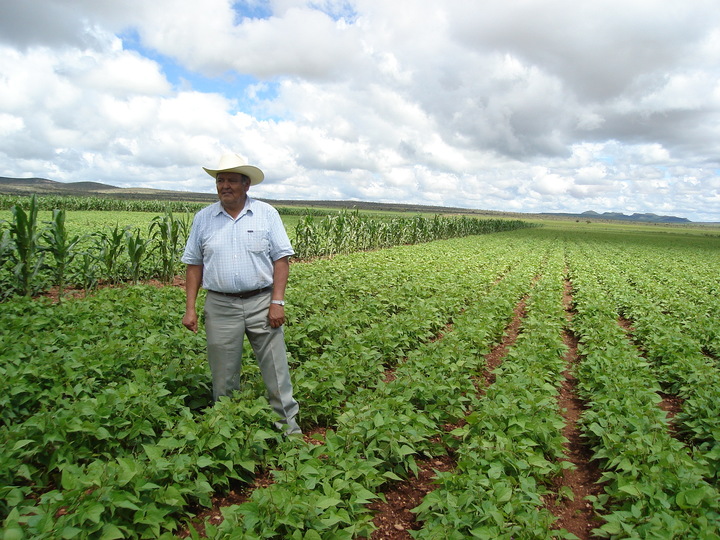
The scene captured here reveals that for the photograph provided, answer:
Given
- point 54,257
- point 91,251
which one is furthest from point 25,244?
point 91,251

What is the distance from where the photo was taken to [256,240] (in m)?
3.88

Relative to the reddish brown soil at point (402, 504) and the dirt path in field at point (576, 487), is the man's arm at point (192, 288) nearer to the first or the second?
the reddish brown soil at point (402, 504)

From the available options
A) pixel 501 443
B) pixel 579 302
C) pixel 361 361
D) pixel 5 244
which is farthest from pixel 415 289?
pixel 5 244

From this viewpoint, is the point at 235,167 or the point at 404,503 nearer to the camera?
the point at 404,503

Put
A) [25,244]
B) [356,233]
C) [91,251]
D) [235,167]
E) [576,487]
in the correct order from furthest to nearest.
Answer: [356,233] < [91,251] < [25,244] < [576,487] < [235,167]

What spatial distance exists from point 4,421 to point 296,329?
11.4ft

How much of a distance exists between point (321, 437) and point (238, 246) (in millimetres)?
2063

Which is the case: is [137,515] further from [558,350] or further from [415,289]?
[415,289]

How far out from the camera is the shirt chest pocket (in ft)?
12.7

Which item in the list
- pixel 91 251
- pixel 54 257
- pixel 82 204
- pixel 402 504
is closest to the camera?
pixel 402 504

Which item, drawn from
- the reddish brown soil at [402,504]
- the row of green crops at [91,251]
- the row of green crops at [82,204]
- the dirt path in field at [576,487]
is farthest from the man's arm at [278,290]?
the row of green crops at [82,204]

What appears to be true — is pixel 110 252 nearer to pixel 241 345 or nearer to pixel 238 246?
pixel 241 345

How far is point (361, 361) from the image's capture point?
5527mm

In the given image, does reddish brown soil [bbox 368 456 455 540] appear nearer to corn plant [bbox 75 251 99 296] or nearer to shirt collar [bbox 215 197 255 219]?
shirt collar [bbox 215 197 255 219]
